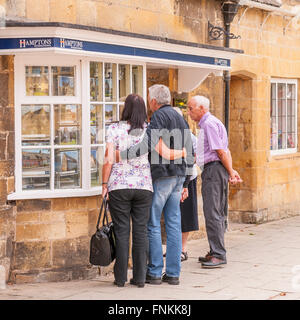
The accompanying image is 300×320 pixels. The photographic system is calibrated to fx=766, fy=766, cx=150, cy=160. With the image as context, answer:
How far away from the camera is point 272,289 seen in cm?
731

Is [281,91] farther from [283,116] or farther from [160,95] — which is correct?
[160,95]

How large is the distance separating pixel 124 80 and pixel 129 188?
1.87 metres

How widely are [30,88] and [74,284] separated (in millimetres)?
2067

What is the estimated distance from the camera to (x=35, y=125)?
799 centimetres

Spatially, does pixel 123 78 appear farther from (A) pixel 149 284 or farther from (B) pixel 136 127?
(A) pixel 149 284

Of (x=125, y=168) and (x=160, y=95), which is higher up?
(x=160, y=95)

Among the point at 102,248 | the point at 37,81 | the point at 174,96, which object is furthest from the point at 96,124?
the point at 174,96

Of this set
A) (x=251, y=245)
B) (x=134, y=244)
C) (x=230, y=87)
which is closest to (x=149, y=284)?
(x=134, y=244)

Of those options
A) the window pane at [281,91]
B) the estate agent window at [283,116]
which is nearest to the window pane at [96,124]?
the estate agent window at [283,116]

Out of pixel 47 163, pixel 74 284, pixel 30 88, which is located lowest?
pixel 74 284

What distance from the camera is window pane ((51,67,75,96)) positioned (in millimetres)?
8039

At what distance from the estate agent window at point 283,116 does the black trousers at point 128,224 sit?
20.1ft

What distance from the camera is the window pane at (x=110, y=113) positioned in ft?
28.0

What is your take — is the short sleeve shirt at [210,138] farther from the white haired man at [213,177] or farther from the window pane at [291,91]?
the window pane at [291,91]
